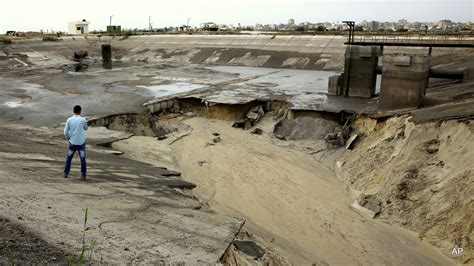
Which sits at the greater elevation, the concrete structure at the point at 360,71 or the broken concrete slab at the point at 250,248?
the concrete structure at the point at 360,71

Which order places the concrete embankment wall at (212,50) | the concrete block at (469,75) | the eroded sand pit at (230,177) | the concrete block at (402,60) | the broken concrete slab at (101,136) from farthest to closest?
1. the concrete embankment wall at (212,50)
2. the concrete block at (469,75)
3. the concrete block at (402,60)
4. the broken concrete slab at (101,136)
5. the eroded sand pit at (230,177)

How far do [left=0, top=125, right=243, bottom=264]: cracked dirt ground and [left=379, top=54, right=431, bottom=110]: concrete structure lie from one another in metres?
9.93

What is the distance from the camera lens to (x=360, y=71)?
20125 millimetres

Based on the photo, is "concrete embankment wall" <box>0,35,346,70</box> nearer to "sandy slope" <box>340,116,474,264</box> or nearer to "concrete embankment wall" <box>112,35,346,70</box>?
"concrete embankment wall" <box>112,35,346,70</box>

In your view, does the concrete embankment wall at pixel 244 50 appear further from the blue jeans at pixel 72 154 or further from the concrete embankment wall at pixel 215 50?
the blue jeans at pixel 72 154

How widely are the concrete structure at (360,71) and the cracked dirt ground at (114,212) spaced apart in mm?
13564

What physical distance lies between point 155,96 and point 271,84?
7.25 meters

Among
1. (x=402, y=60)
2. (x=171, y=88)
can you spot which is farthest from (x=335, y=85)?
(x=171, y=88)

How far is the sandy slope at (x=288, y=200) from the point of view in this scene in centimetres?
813

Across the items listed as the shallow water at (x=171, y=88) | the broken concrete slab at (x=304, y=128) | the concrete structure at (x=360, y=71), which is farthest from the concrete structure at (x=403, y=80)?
the shallow water at (x=171, y=88)

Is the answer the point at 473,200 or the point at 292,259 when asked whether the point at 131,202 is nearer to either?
the point at 292,259

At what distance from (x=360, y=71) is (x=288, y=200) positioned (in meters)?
11.8

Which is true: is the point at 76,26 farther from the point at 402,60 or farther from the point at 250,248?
the point at 250,248

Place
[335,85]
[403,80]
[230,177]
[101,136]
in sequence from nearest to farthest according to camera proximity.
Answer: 1. [230,177]
2. [101,136]
3. [403,80]
4. [335,85]
